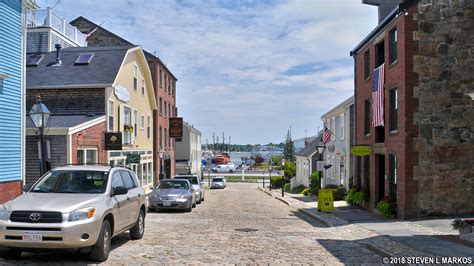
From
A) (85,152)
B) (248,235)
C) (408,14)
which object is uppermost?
(408,14)

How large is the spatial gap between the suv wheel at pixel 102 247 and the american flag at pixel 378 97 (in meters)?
13.2

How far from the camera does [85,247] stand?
854 cm

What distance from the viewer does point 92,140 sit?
70.6ft

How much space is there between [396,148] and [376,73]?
3.92 meters

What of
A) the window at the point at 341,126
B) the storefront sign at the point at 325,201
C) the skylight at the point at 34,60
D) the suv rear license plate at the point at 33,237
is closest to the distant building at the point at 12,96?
the suv rear license plate at the point at 33,237

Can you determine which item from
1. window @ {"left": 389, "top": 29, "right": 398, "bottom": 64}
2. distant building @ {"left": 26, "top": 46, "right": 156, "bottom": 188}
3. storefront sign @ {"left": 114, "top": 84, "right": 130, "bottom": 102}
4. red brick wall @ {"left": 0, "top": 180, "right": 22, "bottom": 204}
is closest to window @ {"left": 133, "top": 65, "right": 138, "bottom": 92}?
distant building @ {"left": 26, "top": 46, "right": 156, "bottom": 188}

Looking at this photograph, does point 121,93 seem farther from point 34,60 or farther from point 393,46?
point 393,46

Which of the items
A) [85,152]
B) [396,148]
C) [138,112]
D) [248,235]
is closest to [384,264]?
[248,235]

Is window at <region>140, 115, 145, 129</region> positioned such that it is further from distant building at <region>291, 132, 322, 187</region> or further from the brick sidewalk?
the brick sidewalk

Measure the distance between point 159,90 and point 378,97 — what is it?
2347cm

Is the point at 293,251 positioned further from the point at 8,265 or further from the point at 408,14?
the point at 408,14

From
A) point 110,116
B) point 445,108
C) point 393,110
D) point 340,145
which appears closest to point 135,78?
point 110,116

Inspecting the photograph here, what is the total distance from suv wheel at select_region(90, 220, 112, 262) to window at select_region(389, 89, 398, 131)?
490 inches

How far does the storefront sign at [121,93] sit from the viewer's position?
25.1m
